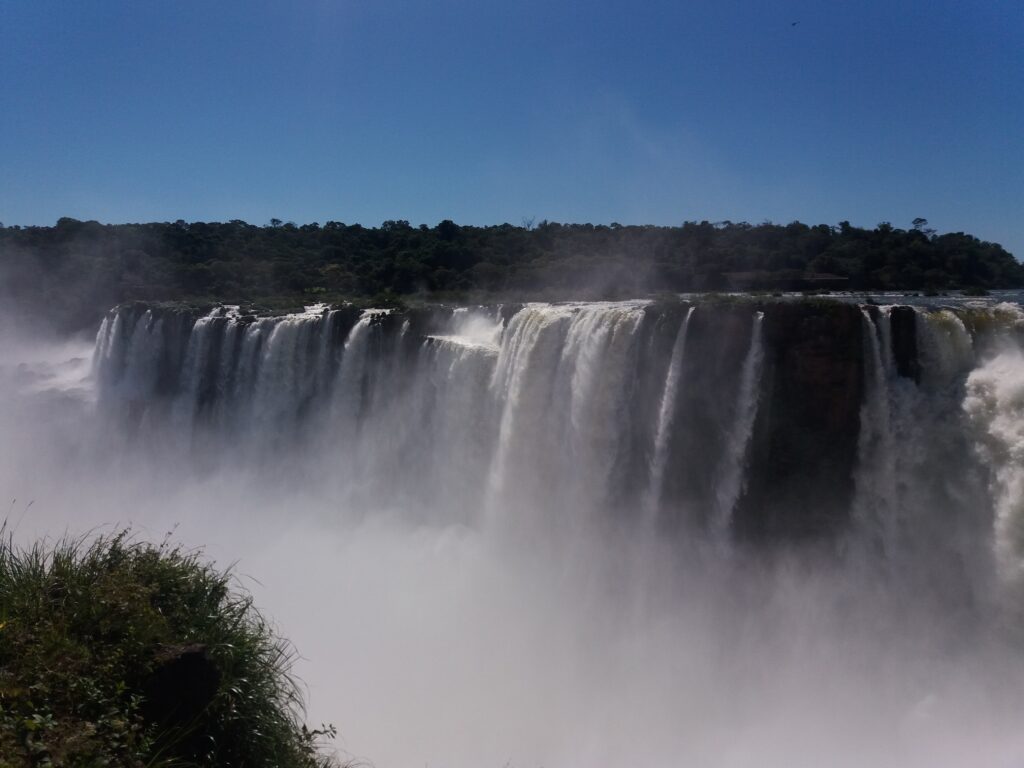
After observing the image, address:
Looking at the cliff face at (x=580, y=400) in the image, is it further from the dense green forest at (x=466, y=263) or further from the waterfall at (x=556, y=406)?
the dense green forest at (x=466, y=263)

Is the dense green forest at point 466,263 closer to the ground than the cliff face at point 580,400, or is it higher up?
higher up

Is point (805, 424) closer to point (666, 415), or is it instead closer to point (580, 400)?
point (666, 415)

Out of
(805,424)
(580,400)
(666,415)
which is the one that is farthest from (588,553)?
(805,424)

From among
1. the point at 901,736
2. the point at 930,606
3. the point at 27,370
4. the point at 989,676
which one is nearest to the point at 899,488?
the point at 930,606

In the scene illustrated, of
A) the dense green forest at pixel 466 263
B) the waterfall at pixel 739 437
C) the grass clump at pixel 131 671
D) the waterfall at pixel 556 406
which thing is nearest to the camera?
the grass clump at pixel 131 671

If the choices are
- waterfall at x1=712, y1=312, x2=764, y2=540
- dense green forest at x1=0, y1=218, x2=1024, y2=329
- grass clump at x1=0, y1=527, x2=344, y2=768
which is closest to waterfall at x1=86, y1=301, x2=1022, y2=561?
waterfall at x1=712, y1=312, x2=764, y2=540

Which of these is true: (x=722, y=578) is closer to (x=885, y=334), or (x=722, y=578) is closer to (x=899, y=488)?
(x=899, y=488)

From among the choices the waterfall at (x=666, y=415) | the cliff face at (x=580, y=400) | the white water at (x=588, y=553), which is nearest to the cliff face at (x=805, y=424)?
the cliff face at (x=580, y=400)
